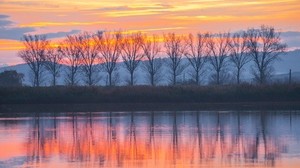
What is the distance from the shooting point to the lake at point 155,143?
2080cm

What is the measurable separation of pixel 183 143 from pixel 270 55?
7152cm

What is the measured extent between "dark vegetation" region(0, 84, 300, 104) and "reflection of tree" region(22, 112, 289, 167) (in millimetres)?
26114

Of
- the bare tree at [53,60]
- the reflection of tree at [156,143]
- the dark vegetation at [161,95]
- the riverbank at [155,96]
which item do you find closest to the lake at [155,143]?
the reflection of tree at [156,143]

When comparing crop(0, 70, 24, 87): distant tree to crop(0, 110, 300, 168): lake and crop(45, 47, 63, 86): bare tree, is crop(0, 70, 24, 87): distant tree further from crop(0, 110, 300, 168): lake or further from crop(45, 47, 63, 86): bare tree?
crop(0, 110, 300, 168): lake

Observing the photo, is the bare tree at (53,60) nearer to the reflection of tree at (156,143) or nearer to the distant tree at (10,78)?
the distant tree at (10,78)

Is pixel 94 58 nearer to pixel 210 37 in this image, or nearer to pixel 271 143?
pixel 210 37

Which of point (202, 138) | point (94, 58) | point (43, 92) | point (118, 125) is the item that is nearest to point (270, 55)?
point (94, 58)

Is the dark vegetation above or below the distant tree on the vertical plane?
below

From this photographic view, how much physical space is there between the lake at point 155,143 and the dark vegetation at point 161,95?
84.1 feet

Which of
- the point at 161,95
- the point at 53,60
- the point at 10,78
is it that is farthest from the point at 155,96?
the point at 10,78

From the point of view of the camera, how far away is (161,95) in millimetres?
64000

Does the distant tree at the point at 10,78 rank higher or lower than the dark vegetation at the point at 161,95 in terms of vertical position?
higher

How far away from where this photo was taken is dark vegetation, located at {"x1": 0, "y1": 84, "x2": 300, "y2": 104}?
63.8 meters

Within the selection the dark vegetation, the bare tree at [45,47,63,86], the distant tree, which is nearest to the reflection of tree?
the dark vegetation
